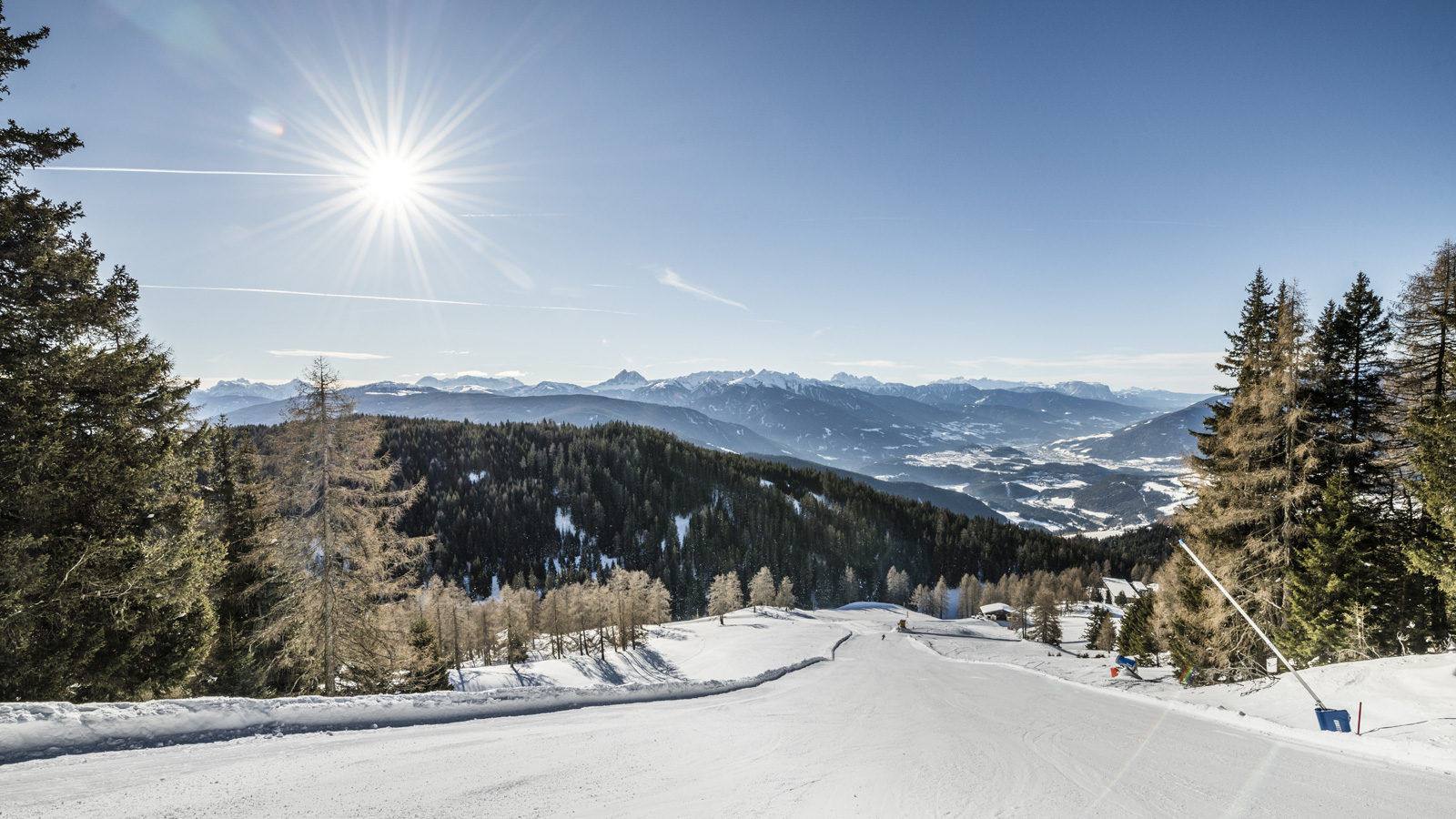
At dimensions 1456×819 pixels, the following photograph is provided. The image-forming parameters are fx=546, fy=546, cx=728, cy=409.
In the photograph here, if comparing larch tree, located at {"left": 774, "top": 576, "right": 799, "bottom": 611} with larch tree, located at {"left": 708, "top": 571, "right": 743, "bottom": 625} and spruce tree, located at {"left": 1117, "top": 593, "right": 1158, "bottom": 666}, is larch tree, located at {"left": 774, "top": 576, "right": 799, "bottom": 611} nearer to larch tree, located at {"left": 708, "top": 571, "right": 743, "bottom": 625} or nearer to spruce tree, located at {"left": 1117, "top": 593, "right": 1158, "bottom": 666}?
larch tree, located at {"left": 708, "top": 571, "right": 743, "bottom": 625}

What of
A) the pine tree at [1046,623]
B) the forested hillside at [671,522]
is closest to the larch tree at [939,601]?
the forested hillside at [671,522]

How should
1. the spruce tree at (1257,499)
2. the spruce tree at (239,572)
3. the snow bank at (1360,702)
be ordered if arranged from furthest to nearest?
the spruce tree at (1257,499)
the spruce tree at (239,572)
the snow bank at (1360,702)

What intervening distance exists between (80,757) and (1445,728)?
2133 centimetres

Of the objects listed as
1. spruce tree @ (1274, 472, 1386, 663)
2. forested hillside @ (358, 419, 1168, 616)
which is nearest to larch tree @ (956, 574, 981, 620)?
forested hillside @ (358, 419, 1168, 616)

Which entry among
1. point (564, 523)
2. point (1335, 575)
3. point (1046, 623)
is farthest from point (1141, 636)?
point (564, 523)

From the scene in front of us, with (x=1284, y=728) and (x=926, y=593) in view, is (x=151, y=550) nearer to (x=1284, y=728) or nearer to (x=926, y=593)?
(x=1284, y=728)

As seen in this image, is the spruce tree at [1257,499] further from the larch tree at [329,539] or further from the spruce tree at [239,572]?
the spruce tree at [239,572]

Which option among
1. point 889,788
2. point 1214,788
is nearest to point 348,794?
point 889,788

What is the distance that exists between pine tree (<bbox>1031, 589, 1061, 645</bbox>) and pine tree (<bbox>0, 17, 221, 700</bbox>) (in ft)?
244

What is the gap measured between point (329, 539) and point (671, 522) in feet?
464

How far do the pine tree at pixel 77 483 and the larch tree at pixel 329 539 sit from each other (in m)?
3.21

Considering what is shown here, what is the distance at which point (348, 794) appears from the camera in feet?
20.3

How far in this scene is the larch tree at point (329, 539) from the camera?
682 inches

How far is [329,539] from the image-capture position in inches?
688
